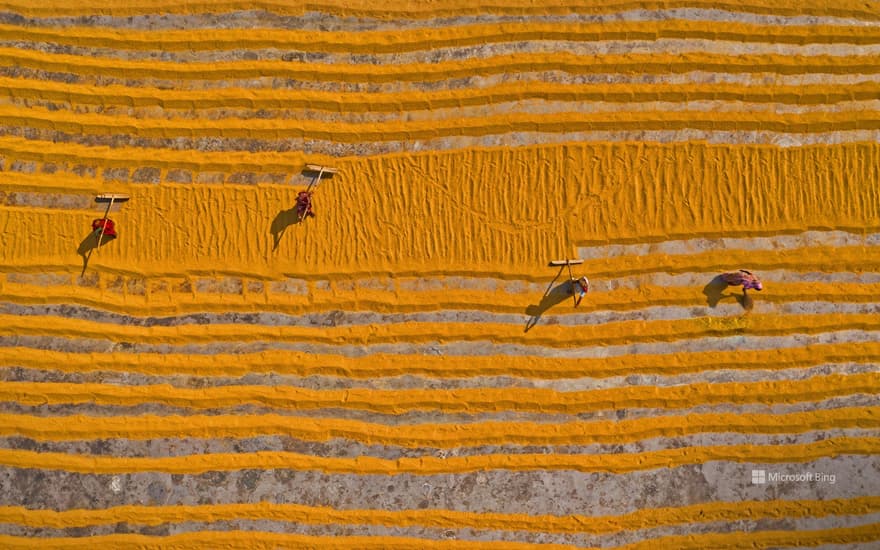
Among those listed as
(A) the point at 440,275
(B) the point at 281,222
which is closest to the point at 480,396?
(A) the point at 440,275

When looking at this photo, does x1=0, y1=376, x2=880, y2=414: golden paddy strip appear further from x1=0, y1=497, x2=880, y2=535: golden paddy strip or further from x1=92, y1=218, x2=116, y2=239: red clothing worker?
x1=92, y1=218, x2=116, y2=239: red clothing worker

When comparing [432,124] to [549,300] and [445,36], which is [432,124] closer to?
[445,36]

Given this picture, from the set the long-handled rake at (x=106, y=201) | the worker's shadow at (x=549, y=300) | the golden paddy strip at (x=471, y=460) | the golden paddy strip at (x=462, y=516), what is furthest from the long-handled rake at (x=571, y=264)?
the long-handled rake at (x=106, y=201)

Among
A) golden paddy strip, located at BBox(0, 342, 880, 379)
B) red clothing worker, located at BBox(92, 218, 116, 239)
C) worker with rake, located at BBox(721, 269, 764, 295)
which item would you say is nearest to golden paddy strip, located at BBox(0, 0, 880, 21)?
red clothing worker, located at BBox(92, 218, 116, 239)

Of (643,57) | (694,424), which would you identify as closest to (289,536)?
(694,424)

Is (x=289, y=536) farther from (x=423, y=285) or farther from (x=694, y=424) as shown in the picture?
(x=694, y=424)
